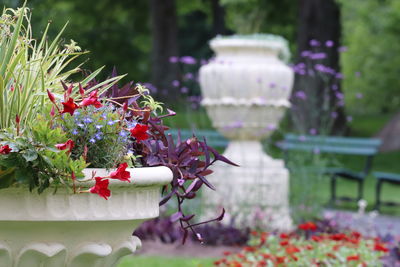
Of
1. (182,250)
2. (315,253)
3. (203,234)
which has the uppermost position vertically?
(315,253)

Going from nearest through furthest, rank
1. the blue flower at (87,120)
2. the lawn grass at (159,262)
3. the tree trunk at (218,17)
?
the blue flower at (87,120) < the lawn grass at (159,262) < the tree trunk at (218,17)

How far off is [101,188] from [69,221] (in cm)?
17

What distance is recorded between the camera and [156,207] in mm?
3074

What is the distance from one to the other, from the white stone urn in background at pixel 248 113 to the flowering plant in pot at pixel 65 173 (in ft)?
18.2

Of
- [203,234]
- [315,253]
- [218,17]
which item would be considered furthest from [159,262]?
[218,17]

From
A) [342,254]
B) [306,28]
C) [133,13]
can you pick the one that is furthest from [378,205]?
[133,13]

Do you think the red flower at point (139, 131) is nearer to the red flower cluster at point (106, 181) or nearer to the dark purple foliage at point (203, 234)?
the red flower cluster at point (106, 181)

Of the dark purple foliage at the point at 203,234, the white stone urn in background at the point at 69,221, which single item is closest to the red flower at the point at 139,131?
the white stone urn in background at the point at 69,221

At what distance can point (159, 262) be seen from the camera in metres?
6.86

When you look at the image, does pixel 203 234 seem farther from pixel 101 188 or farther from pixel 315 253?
pixel 101 188

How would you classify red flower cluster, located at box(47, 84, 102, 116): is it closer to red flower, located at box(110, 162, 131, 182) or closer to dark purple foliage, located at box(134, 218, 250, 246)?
red flower, located at box(110, 162, 131, 182)

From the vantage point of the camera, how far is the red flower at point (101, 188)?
2.67 m

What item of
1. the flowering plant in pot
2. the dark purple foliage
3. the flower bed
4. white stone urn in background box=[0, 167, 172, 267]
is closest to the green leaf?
the flowering plant in pot

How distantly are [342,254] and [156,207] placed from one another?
2732 millimetres
